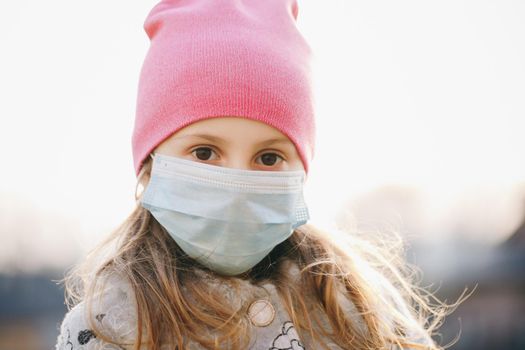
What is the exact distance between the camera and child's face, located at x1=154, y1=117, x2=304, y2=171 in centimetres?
200

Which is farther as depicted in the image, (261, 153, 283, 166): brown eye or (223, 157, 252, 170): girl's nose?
(261, 153, 283, 166): brown eye

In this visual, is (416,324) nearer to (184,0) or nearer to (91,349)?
(91,349)

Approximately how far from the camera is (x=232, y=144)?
1993 mm

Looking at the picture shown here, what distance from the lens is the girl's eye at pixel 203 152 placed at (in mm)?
2055

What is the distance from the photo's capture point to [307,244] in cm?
251

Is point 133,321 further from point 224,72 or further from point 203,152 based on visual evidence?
point 224,72

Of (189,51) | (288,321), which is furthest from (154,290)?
(189,51)

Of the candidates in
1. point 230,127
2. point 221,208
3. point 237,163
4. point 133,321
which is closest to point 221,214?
point 221,208

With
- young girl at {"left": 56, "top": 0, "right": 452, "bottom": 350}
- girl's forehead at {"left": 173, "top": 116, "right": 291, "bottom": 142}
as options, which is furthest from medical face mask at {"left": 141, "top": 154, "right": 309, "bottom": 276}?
girl's forehead at {"left": 173, "top": 116, "right": 291, "bottom": 142}

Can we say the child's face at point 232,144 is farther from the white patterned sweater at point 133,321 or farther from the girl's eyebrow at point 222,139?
the white patterned sweater at point 133,321

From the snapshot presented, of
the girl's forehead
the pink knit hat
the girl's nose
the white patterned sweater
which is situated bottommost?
the white patterned sweater

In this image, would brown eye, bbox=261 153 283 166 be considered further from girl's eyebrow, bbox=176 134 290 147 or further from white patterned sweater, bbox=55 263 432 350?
white patterned sweater, bbox=55 263 432 350

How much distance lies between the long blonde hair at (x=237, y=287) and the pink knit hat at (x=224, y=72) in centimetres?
28

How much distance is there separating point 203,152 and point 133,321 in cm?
63
